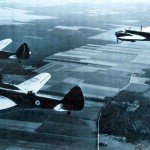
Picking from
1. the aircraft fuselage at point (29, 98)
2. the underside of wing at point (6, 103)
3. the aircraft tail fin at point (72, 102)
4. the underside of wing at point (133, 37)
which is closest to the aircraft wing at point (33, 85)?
the aircraft fuselage at point (29, 98)

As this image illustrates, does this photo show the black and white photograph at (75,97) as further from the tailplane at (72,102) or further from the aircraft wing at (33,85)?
the aircraft wing at (33,85)

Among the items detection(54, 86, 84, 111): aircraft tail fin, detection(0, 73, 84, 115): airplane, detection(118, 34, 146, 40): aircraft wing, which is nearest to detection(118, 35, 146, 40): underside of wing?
detection(118, 34, 146, 40): aircraft wing

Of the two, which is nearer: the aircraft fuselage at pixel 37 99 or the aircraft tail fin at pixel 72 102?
the aircraft tail fin at pixel 72 102

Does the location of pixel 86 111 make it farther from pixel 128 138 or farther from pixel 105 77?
pixel 105 77

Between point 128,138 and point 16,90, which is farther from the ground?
point 16,90

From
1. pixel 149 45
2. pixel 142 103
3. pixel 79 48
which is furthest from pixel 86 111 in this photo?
pixel 149 45

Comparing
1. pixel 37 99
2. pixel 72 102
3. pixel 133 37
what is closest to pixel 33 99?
pixel 37 99

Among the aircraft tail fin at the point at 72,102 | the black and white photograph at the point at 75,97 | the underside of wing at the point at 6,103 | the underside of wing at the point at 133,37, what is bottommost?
the black and white photograph at the point at 75,97

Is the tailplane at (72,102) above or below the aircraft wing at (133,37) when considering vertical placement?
below

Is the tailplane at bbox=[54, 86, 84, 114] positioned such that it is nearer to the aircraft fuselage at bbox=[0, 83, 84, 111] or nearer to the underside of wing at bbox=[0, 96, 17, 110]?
the aircraft fuselage at bbox=[0, 83, 84, 111]
